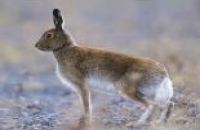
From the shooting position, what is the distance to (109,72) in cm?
1249

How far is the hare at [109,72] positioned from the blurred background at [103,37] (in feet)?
1.71

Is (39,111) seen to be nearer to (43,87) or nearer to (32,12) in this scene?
(43,87)

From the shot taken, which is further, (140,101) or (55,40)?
(55,40)

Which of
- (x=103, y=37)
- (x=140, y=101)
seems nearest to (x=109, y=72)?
(x=140, y=101)

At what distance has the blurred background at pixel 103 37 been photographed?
16.8 meters

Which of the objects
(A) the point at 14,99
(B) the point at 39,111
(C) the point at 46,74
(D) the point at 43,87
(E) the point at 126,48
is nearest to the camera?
(B) the point at 39,111

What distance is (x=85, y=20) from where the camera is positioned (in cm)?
2723

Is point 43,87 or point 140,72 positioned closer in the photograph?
point 140,72

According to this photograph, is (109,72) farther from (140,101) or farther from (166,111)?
(166,111)

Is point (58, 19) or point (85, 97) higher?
point (58, 19)

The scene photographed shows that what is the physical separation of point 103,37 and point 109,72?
11.3m

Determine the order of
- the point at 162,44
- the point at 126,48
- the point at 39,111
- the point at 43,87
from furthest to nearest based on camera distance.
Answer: the point at 126,48 → the point at 162,44 → the point at 43,87 → the point at 39,111

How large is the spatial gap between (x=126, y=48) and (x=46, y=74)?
3.34 metres

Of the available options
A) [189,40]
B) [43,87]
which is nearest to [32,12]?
[189,40]
